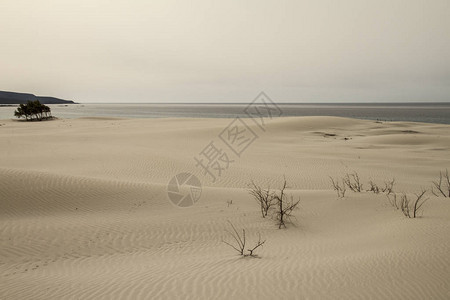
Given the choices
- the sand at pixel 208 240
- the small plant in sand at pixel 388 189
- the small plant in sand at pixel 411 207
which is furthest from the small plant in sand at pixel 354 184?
the small plant in sand at pixel 411 207

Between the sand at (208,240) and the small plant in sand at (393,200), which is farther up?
the small plant in sand at (393,200)

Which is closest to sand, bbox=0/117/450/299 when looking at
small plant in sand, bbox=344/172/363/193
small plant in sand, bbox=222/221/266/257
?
small plant in sand, bbox=222/221/266/257

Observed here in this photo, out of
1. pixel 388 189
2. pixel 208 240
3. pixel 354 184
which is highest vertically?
pixel 388 189

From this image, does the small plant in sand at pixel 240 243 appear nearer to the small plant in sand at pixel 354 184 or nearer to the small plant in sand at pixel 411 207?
the small plant in sand at pixel 411 207

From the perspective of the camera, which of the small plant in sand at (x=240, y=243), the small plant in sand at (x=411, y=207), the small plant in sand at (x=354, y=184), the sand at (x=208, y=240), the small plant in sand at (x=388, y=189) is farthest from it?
the small plant in sand at (x=354, y=184)

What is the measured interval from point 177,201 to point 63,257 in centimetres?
347

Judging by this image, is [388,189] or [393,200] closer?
[393,200]

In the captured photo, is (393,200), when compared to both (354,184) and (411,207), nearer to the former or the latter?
(411,207)

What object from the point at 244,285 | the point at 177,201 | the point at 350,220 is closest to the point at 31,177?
the point at 177,201

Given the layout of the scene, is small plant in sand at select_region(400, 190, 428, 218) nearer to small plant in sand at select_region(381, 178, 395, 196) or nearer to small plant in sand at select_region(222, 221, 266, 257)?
small plant in sand at select_region(381, 178, 395, 196)

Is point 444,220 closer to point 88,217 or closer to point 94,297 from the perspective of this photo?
point 94,297

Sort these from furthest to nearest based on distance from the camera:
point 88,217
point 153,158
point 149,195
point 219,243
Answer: point 153,158 < point 149,195 < point 88,217 < point 219,243

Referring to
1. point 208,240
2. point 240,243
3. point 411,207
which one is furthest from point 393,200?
point 208,240

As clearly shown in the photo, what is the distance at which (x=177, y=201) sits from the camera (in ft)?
27.5
